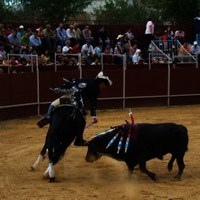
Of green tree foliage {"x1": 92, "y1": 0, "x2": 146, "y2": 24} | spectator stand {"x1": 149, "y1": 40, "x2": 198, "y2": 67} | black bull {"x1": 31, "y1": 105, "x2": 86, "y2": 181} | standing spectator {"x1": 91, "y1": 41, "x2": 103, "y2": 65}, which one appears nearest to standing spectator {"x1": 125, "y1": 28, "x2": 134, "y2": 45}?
spectator stand {"x1": 149, "y1": 40, "x2": 198, "y2": 67}

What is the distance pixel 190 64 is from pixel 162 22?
15121 mm

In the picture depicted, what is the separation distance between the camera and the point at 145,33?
2461 cm

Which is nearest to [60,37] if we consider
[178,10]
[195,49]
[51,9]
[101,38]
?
[101,38]

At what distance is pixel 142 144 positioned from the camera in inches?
325

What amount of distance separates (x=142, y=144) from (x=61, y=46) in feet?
39.0

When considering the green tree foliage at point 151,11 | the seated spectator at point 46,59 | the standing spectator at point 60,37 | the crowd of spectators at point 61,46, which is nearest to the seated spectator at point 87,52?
the crowd of spectators at point 61,46

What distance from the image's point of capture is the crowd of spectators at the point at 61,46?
17.3 metres

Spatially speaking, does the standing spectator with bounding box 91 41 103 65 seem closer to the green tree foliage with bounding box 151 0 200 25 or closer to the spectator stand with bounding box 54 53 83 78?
the spectator stand with bounding box 54 53 83 78

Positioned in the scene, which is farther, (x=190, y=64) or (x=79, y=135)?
(x=190, y=64)

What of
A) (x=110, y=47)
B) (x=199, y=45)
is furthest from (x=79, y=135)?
(x=199, y=45)

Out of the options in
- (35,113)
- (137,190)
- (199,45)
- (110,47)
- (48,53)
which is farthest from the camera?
(199,45)

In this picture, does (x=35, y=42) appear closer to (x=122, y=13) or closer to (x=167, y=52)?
(x=167, y=52)

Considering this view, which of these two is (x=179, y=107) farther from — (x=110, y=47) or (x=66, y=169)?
(x=66, y=169)

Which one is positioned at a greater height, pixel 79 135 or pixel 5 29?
pixel 5 29
